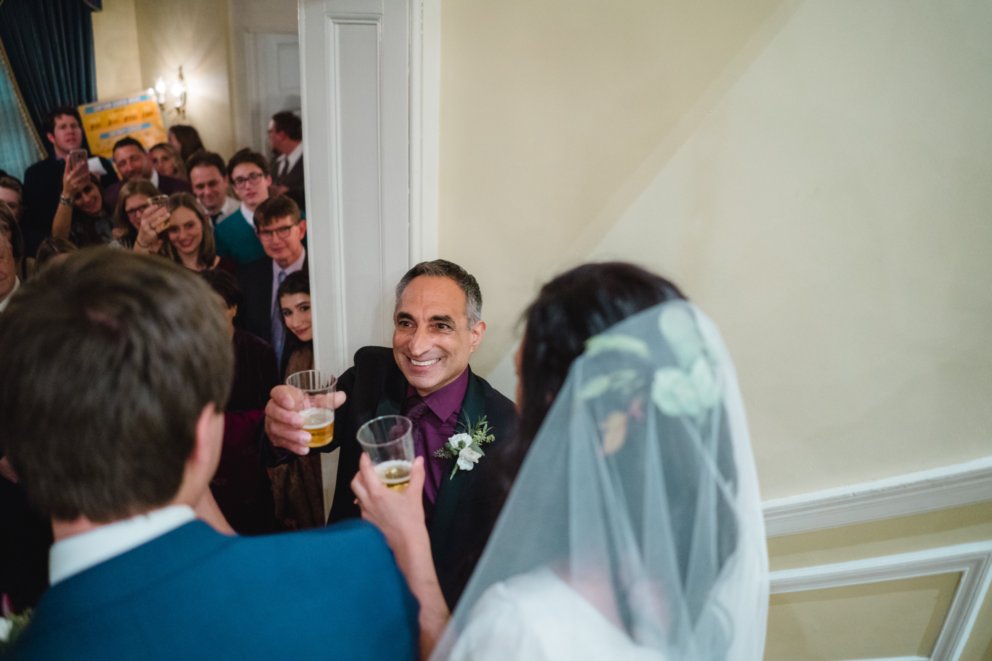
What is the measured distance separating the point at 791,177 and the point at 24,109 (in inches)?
272

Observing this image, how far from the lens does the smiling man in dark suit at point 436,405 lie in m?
1.64

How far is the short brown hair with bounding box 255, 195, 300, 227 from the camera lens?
3176mm

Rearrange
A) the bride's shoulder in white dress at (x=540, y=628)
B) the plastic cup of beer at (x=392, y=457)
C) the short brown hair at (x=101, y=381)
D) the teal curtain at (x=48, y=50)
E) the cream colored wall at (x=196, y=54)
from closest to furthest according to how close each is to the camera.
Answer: the short brown hair at (x=101, y=381)
the bride's shoulder in white dress at (x=540, y=628)
the plastic cup of beer at (x=392, y=457)
the teal curtain at (x=48, y=50)
the cream colored wall at (x=196, y=54)

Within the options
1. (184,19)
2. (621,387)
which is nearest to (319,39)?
(621,387)

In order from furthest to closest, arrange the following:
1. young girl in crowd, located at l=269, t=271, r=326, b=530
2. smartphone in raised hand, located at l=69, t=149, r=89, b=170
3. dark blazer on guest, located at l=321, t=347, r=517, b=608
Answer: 1. smartphone in raised hand, located at l=69, t=149, r=89, b=170
2. young girl in crowd, located at l=269, t=271, r=326, b=530
3. dark blazer on guest, located at l=321, t=347, r=517, b=608

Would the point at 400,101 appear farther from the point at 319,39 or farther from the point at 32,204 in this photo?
the point at 32,204

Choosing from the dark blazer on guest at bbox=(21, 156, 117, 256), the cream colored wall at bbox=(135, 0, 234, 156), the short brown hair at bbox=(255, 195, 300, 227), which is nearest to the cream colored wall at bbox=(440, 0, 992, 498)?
the short brown hair at bbox=(255, 195, 300, 227)

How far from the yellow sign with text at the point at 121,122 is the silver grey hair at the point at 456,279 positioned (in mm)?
5347

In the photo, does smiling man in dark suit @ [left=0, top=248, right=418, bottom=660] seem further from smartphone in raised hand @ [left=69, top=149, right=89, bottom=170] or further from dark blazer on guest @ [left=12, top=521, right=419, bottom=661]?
smartphone in raised hand @ [left=69, top=149, right=89, bottom=170]

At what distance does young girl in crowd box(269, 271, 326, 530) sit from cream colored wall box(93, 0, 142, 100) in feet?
17.2

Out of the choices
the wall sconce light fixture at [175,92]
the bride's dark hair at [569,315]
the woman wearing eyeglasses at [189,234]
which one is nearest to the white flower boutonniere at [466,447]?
the bride's dark hair at [569,315]

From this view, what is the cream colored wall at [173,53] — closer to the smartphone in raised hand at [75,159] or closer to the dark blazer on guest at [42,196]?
the dark blazer on guest at [42,196]

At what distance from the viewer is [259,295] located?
344cm

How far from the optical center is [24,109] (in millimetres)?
5562
